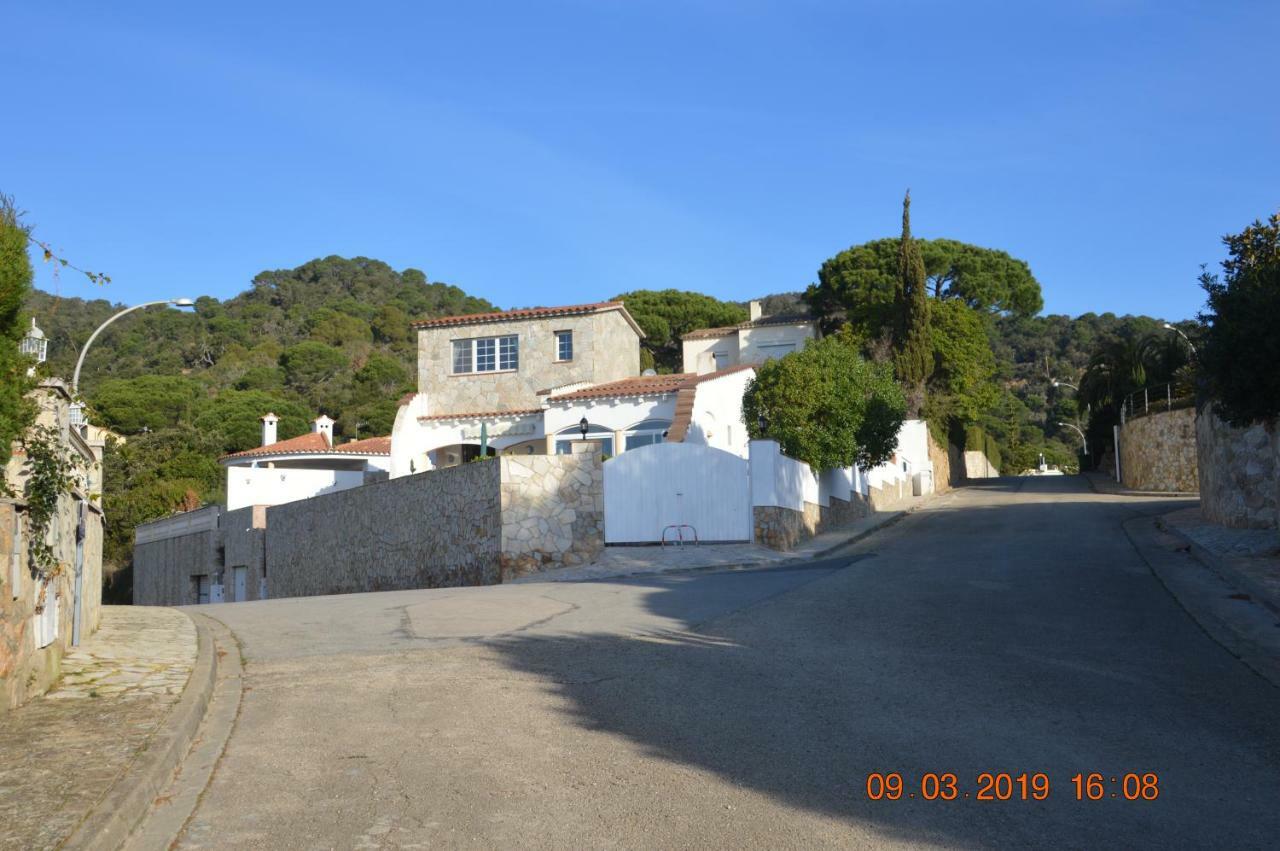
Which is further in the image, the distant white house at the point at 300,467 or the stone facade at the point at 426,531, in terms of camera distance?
the distant white house at the point at 300,467

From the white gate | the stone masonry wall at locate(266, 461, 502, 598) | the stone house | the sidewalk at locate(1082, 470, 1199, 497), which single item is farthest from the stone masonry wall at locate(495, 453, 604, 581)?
the sidewalk at locate(1082, 470, 1199, 497)

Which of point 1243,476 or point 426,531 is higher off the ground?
point 1243,476

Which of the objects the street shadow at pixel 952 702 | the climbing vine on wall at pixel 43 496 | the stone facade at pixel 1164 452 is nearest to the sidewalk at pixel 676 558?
the street shadow at pixel 952 702

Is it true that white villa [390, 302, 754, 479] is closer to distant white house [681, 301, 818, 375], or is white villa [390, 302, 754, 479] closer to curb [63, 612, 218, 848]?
distant white house [681, 301, 818, 375]

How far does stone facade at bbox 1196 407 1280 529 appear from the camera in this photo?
67.4 ft

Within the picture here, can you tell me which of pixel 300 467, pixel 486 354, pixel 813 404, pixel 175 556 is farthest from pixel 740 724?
pixel 300 467

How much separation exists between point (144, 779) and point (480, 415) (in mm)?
32685

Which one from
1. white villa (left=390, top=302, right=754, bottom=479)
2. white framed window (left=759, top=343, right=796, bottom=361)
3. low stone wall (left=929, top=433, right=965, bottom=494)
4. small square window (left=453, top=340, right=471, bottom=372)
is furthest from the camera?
white framed window (left=759, top=343, right=796, bottom=361)

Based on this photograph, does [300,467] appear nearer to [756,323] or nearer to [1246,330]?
[756,323]

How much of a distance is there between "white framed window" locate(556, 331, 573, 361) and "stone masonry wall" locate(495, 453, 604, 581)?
17.5 meters

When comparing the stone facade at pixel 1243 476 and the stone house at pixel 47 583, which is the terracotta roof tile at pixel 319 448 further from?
the stone house at pixel 47 583

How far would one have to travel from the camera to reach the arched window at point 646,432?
111 feet

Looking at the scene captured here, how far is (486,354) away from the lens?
132ft

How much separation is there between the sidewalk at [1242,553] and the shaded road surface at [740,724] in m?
1.35
